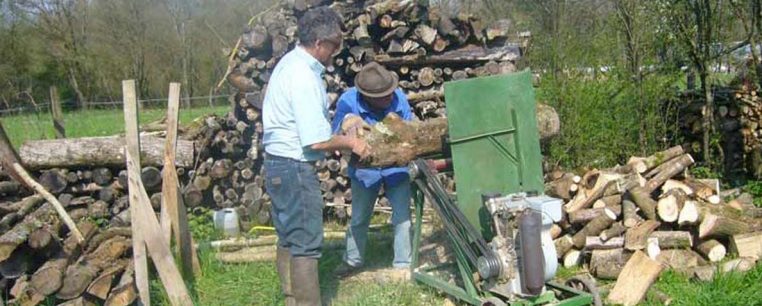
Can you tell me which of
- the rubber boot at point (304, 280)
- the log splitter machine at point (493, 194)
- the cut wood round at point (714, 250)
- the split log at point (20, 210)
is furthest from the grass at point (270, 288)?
the cut wood round at point (714, 250)

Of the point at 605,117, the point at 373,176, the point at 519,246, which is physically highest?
the point at 605,117

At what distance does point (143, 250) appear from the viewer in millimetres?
4566

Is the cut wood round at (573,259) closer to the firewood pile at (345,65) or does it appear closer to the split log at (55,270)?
the firewood pile at (345,65)

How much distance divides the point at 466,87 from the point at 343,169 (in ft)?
10.1

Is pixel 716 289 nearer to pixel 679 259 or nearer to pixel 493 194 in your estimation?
A: pixel 679 259

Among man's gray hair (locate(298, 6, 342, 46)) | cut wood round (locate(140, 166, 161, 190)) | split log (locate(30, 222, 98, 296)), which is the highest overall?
man's gray hair (locate(298, 6, 342, 46))

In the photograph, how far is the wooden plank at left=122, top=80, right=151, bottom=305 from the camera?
4531 mm

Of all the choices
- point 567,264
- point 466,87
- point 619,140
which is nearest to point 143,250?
point 466,87

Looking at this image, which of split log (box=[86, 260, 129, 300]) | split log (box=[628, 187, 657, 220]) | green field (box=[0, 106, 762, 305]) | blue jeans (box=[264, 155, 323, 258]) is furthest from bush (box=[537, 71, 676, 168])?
split log (box=[86, 260, 129, 300])

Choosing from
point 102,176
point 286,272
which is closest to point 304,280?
point 286,272

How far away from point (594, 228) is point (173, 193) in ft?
11.0

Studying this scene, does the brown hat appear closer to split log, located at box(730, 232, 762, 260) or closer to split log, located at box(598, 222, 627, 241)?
split log, located at box(598, 222, 627, 241)

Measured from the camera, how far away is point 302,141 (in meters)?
4.00

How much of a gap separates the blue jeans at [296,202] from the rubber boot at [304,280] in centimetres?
5
